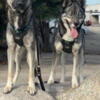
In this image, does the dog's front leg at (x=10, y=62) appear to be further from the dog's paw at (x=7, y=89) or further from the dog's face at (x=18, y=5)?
the dog's face at (x=18, y=5)

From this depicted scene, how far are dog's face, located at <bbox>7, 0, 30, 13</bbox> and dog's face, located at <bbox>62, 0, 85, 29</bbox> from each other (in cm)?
135

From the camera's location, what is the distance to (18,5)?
661 centimetres

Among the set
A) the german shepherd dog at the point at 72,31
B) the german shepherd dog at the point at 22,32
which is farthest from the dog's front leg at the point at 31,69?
the german shepherd dog at the point at 72,31

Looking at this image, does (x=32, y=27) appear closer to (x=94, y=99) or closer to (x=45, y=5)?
(x=94, y=99)

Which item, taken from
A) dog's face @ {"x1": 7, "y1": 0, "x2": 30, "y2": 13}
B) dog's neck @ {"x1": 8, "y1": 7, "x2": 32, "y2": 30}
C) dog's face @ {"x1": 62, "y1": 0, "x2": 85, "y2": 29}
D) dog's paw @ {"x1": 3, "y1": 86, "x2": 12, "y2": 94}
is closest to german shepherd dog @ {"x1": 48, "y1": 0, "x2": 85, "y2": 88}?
dog's face @ {"x1": 62, "y1": 0, "x2": 85, "y2": 29}

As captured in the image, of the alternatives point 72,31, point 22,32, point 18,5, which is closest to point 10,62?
point 22,32

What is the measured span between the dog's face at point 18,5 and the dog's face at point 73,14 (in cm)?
135

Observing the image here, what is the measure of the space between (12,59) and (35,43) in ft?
1.89

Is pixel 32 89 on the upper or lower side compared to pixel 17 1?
lower

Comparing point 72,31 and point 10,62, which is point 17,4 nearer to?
point 10,62

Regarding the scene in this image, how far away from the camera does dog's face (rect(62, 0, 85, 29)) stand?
7773 mm

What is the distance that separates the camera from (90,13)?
96.2 meters

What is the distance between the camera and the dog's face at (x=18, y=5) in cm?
660

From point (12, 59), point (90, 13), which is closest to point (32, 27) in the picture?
point (12, 59)
